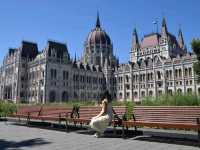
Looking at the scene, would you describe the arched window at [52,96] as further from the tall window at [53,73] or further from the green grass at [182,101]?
the green grass at [182,101]

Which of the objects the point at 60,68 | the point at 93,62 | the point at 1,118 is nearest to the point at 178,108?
the point at 1,118

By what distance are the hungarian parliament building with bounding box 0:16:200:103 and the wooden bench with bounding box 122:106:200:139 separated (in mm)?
51340

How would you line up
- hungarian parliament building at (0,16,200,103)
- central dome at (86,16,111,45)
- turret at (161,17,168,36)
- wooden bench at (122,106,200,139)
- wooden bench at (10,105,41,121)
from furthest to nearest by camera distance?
central dome at (86,16,111,45), turret at (161,17,168,36), hungarian parliament building at (0,16,200,103), wooden bench at (10,105,41,121), wooden bench at (122,106,200,139)

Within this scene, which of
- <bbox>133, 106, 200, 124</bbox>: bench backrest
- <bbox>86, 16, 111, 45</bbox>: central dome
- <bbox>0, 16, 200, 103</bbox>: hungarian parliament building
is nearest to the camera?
<bbox>133, 106, 200, 124</bbox>: bench backrest

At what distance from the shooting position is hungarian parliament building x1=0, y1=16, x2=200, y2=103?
68.0 meters

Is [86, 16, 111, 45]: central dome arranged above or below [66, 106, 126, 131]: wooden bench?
above

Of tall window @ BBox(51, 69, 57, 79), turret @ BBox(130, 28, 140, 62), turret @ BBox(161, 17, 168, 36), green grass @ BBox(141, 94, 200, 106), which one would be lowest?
green grass @ BBox(141, 94, 200, 106)

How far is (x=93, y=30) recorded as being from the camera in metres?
103

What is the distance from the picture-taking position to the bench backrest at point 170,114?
7.85m

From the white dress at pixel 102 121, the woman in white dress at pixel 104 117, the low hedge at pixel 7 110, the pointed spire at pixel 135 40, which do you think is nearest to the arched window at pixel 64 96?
the pointed spire at pixel 135 40

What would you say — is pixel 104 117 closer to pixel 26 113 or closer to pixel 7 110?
pixel 26 113

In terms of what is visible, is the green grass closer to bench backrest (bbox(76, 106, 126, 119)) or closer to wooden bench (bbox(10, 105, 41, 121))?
bench backrest (bbox(76, 106, 126, 119))

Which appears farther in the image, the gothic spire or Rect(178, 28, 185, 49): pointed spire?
the gothic spire

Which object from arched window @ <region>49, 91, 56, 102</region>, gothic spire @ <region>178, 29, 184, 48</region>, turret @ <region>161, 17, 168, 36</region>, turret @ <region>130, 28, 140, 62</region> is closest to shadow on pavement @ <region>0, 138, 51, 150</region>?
arched window @ <region>49, 91, 56, 102</region>
